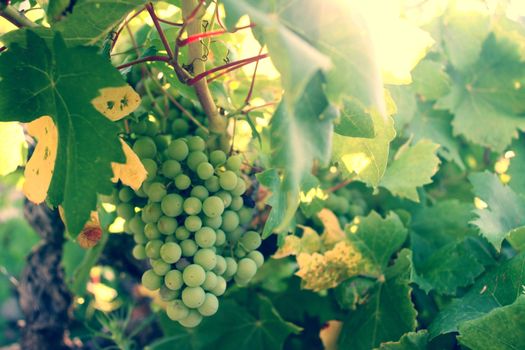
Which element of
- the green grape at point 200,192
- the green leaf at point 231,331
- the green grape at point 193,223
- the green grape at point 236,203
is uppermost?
the green grape at point 200,192

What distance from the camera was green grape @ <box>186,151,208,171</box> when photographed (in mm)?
780

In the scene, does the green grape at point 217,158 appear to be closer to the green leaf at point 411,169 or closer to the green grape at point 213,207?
the green grape at point 213,207

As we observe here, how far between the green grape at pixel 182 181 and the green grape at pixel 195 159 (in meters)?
0.02

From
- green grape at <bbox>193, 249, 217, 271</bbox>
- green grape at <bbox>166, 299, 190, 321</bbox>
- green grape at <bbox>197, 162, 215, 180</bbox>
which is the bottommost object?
green grape at <bbox>166, 299, 190, 321</bbox>

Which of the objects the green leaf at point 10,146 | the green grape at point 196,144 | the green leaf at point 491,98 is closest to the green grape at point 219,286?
the green grape at point 196,144

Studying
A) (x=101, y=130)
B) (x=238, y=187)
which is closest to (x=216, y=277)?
(x=238, y=187)

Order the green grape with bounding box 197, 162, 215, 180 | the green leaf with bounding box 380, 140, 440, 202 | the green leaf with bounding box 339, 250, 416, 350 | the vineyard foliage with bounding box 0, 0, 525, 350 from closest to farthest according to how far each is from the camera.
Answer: the vineyard foliage with bounding box 0, 0, 525, 350
the green grape with bounding box 197, 162, 215, 180
the green leaf with bounding box 339, 250, 416, 350
the green leaf with bounding box 380, 140, 440, 202

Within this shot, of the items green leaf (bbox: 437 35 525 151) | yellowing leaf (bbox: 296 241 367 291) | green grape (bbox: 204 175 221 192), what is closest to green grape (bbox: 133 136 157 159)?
green grape (bbox: 204 175 221 192)

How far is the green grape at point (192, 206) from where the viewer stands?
0.75m

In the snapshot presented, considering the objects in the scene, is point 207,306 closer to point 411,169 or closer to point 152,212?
point 152,212

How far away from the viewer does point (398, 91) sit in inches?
38.5

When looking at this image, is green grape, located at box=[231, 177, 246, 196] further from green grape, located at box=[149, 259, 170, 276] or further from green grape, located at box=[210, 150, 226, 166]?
green grape, located at box=[149, 259, 170, 276]

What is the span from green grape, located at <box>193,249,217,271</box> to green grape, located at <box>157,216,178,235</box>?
55 millimetres

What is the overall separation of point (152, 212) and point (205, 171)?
0.10m
